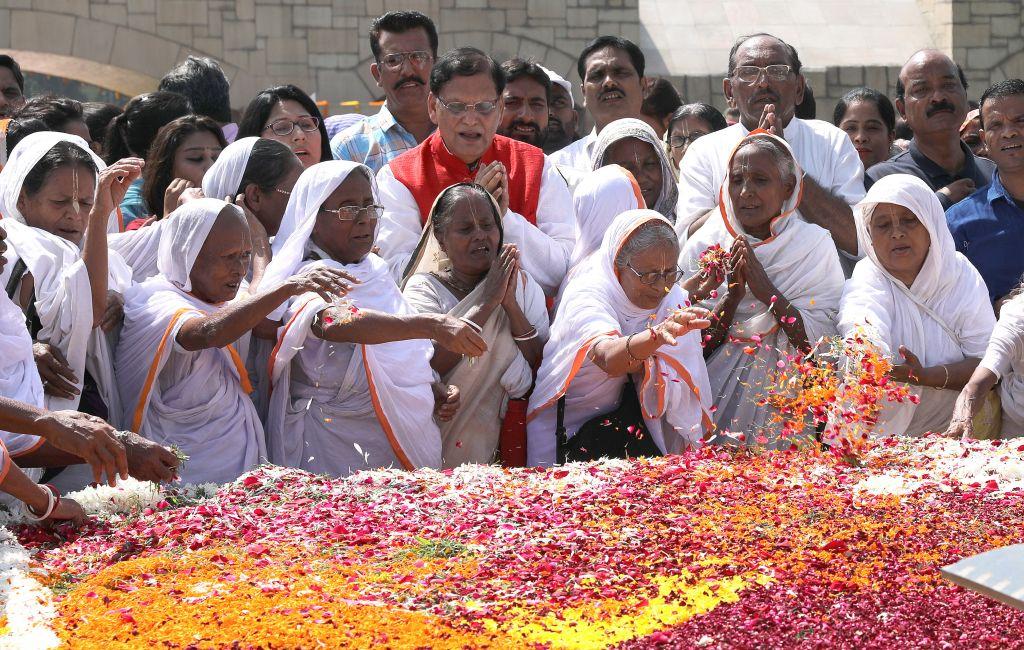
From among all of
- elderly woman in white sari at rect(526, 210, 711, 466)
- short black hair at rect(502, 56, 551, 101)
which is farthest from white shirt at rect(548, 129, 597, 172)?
elderly woman in white sari at rect(526, 210, 711, 466)

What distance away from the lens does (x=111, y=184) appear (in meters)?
5.77

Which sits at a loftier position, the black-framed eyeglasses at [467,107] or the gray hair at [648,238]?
the black-framed eyeglasses at [467,107]

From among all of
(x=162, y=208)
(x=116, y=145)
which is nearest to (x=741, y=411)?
(x=162, y=208)

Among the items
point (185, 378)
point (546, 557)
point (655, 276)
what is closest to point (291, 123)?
point (185, 378)

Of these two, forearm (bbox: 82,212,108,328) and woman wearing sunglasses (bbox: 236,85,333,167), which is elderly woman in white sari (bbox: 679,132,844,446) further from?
forearm (bbox: 82,212,108,328)

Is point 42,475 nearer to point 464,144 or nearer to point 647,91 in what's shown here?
point 464,144

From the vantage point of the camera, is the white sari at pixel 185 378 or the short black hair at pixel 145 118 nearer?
the white sari at pixel 185 378

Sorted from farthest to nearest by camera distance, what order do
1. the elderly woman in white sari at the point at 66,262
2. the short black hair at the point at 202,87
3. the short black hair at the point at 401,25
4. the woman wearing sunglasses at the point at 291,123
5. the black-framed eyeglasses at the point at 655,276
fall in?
the short black hair at the point at 202,87
the short black hair at the point at 401,25
the woman wearing sunglasses at the point at 291,123
the black-framed eyeglasses at the point at 655,276
the elderly woman in white sari at the point at 66,262

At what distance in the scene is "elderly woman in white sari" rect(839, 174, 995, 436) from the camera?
661 centimetres

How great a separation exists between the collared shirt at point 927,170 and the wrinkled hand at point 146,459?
4.78 m

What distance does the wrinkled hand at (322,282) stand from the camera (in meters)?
5.77

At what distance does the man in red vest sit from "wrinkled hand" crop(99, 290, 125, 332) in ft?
4.81

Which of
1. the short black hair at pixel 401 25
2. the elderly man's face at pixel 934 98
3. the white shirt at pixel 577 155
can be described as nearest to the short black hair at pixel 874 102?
the elderly man's face at pixel 934 98

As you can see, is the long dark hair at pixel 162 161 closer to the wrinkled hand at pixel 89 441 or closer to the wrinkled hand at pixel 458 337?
the wrinkled hand at pixel 458 337
